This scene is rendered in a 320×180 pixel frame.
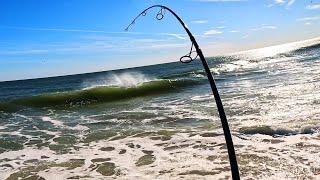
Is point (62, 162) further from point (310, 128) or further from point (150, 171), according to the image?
point (310, 128)

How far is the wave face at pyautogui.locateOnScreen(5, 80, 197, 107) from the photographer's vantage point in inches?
1160

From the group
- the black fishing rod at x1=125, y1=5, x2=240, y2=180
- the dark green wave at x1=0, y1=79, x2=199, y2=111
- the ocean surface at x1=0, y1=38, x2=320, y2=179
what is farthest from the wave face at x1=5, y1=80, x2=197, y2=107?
the black fishing rod at x1=125, y1=5, x2=240, y2=180

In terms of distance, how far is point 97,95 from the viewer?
31.4 metres

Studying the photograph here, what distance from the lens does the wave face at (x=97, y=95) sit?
96.6 feet

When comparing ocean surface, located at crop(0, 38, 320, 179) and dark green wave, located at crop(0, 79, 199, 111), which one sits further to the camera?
dark green wave, located at crop(0, 79, 199, 111)

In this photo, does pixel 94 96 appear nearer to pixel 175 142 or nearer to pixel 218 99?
pixel 175 142

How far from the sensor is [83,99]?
30234 mm

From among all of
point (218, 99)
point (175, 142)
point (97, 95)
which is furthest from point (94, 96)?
point (218, 99)

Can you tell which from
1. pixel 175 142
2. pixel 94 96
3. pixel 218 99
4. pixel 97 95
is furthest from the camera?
pixel 97 95

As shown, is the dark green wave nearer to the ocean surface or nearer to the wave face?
the wave face

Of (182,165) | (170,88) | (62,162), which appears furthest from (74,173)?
(170,88)

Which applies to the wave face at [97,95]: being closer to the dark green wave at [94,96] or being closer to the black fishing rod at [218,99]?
the dark green wave at [94,96]

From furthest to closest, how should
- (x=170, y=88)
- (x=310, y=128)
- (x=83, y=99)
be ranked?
1. (x=170, y=88)
2. (x=83, y=99)
3. (x=310, y=128)

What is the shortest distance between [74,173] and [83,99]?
813 inches
